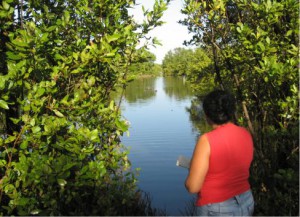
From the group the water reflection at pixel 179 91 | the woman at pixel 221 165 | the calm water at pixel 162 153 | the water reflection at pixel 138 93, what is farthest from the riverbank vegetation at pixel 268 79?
the water reflection at pixel 179 91

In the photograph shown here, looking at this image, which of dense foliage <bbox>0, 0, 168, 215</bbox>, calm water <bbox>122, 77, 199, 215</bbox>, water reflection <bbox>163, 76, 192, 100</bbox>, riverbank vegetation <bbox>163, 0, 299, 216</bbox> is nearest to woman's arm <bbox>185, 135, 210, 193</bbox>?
dense foliage <bbox>0, 0, 168, 215</bbox>

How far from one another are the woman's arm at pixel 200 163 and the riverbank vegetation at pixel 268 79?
2026mm

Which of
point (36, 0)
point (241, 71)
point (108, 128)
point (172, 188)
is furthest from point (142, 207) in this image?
point (172, 188)

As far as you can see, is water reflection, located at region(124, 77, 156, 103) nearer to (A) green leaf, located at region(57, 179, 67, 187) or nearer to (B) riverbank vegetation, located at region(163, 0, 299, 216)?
(B) riverbank vegetation, located at region(163, 0, 299, 216)

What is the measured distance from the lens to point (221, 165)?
2658mm

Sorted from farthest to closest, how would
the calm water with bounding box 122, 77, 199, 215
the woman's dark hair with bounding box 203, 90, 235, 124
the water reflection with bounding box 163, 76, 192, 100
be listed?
1. the water reflection with bounding box 163, 76, 192, 100
2. the calm water with bounding box 122, 77, 199, 215
3. the woman's dark hair with bounding box 203, 90, 235, 124

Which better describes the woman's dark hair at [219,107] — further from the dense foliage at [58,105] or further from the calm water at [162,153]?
the calm water at [162,153]

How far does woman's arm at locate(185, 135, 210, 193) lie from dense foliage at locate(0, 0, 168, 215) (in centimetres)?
117

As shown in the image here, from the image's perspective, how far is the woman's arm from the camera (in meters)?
2.56

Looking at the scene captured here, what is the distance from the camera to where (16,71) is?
10.6ft

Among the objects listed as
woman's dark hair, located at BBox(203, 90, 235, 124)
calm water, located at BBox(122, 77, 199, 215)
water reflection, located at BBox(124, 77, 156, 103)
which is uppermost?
water reflection, located at BBox(124, 77, 156, 103)

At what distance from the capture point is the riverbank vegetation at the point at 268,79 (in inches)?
181

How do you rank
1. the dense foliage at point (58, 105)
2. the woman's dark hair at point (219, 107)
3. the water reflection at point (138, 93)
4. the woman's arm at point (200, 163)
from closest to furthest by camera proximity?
the woman's arm at point (200, 163), the woman's dark hair at point (219, 107), the dense foliage at point (58, 105), the water reflection at point (138, 93)

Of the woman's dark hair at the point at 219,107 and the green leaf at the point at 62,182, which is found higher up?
the woman's dark hair at the point at 219,107
